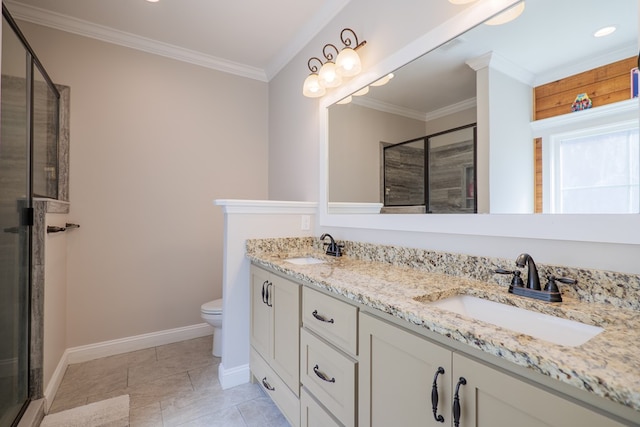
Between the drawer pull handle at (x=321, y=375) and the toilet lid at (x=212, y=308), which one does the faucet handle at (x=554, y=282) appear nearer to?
the drawer pull handle at (x=321, y=375)

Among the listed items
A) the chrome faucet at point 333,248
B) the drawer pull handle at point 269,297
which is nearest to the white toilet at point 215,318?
the drawer pull handle at point 269,297

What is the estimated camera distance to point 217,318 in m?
2.38

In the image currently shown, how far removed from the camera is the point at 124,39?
2555mm

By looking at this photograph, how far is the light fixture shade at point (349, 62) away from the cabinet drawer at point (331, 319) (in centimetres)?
134

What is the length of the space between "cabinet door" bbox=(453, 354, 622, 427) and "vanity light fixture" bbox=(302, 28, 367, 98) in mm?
1686

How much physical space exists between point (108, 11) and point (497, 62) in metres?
2.67

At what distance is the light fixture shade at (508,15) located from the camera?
1130 millimetres

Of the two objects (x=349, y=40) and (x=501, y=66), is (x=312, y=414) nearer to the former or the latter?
(x=501, y=66)

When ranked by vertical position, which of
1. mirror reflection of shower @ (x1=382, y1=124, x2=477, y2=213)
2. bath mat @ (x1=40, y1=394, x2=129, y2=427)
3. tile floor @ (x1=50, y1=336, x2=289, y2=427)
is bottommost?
tile floor @ (x1=50, y1=336, x2=289, y2=427)

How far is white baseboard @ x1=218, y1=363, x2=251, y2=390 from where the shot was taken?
6.75 feet

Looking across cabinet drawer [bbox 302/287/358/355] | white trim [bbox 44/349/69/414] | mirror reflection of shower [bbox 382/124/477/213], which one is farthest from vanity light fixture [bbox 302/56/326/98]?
white trim [bbox 44/349/69/414]

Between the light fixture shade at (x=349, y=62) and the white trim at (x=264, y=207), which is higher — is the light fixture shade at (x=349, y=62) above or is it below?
above

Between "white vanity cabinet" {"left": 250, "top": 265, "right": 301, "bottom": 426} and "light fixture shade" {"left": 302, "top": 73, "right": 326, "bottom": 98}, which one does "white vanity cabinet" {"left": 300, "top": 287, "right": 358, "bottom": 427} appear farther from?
"light fixture shade" {"left": 302, "top": 73, "right": 326, "bottom": 98}

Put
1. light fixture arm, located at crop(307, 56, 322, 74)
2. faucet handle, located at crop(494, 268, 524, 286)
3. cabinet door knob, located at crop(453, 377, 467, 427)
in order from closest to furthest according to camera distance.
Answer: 1. cabinet door knob, located at crop(453, 377, 467, 427)
2. faucet handle, located at crop(494, 268, 524, 286)
3. light fixture arm, located at crop(307, 56, 322, 74)
